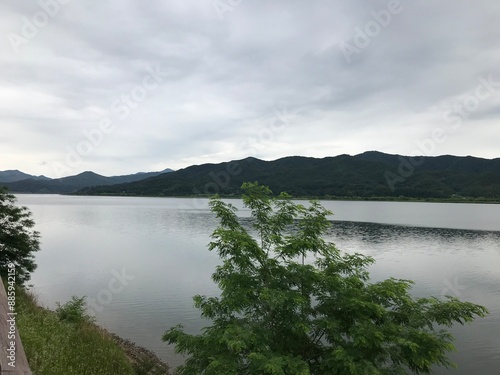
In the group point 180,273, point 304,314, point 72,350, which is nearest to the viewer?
point 304,314

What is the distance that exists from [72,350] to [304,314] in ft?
40.5

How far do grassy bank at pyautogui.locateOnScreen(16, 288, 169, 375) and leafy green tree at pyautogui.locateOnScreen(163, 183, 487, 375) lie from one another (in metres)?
4.92

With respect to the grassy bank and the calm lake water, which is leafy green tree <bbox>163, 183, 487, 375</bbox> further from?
the calm lake water

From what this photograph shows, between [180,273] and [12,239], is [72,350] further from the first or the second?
[180,273]

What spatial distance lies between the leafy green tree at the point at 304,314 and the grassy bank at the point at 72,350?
4924 millimetres

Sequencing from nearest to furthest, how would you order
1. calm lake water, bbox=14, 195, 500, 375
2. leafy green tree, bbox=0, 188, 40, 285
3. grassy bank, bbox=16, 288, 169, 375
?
grassy bank, bbox=16, 288, 169, 375, calm lake water, bbox=14, 195, 500, 375, leafy green tree, bbox=0, 188, 40, 285

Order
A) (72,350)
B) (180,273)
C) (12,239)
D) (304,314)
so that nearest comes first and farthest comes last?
(304,314)
(72,350)
(12,239)
(180,273)

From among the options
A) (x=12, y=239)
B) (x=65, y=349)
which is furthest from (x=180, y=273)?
(x=65, y=349)

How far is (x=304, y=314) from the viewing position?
1294 cm

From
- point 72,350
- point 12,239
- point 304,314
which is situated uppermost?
point 12,239

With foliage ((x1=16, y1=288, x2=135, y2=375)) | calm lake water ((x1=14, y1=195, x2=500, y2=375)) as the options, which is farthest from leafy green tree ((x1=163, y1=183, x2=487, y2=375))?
calm lake water ((x1=14, y1=195, x2=500, y2=375))

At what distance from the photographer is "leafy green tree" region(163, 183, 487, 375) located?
420 inches

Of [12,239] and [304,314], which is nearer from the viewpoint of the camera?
[304,314]

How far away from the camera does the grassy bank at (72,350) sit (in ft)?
45.3
